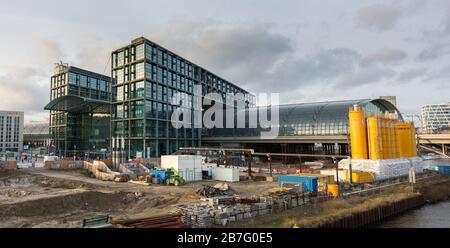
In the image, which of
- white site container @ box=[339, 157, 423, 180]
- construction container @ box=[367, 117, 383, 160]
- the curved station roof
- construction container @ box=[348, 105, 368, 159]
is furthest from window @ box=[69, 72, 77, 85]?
construction container @ box=[367, 117, 383, 160]

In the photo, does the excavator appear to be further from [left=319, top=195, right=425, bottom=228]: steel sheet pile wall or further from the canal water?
the canal water

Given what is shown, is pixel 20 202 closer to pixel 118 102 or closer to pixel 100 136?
pixel 118 102

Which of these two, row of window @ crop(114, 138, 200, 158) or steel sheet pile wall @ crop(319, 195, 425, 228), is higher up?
row of window @ crop(114, 138, 200, 158)

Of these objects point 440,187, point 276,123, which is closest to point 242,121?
point 276,123

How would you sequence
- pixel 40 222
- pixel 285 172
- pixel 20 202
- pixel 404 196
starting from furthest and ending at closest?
pixel 285 172 → pixel 404 196 → pixel 20 202 → pixel 40 222

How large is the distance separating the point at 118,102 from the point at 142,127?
46.6 feet

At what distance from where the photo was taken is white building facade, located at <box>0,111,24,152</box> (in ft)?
606

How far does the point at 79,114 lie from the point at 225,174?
83.1 meters

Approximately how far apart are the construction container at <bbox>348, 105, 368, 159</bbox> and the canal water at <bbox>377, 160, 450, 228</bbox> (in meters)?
17.4

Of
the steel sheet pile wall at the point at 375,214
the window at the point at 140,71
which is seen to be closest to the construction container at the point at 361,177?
the steel sheet pile wall at the point at 375,214

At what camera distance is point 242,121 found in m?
114

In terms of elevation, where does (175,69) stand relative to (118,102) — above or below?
above

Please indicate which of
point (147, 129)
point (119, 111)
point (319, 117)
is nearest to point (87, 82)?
point (119, 111)
